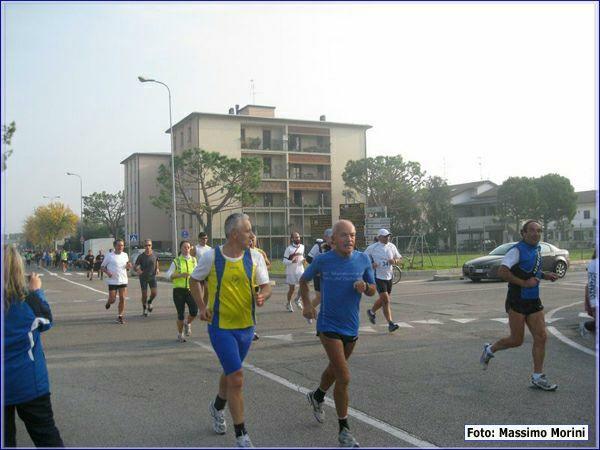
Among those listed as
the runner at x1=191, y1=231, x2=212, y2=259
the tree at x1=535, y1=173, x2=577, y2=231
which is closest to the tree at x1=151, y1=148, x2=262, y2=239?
the tree at x1=535, y1=173, x2=577, y2=231

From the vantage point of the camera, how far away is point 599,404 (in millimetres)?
3781

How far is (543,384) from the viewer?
6137 millimetres

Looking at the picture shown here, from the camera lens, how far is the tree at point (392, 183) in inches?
2313

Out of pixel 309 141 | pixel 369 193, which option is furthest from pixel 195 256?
pixel 309 141

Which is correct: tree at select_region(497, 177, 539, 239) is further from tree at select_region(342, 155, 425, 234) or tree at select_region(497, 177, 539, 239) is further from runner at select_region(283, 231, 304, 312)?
runner at select_region(283, 231, 304, 312)

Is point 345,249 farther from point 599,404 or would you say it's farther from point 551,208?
point 551,208

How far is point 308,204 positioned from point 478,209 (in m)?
27.0

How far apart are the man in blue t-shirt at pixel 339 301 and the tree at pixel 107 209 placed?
85.8m

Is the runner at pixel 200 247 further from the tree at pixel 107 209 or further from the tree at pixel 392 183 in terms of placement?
the tree at pixel 107 209

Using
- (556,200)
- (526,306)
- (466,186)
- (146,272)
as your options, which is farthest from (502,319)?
(466,186)

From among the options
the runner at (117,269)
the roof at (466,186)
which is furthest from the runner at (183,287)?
the roof at (466,186)

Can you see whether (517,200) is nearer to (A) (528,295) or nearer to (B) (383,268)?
(B) (383,268)

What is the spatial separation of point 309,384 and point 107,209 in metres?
85.9

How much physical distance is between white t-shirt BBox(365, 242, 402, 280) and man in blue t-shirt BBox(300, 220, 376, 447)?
549cm
